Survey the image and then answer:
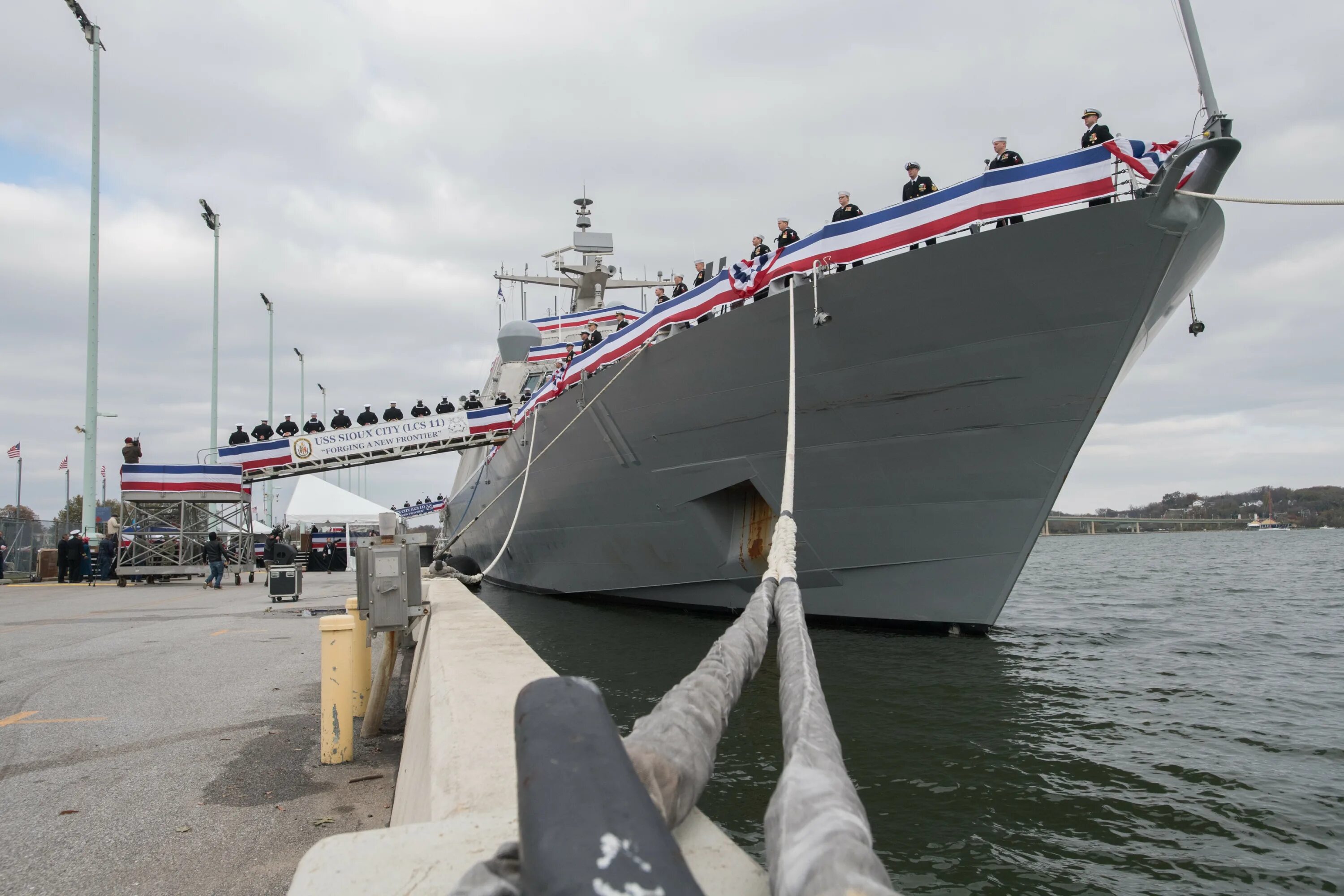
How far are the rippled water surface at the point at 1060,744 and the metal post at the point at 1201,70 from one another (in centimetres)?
461

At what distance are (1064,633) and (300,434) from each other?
15401 millimetres

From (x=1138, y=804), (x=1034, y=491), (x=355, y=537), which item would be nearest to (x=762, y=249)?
(x=1034, y=491)

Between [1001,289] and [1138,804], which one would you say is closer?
[1138,804]

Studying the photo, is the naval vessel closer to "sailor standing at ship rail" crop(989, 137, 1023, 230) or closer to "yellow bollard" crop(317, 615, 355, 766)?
"sailor standing at ship rail" crop(989, 137, 1023, 230)

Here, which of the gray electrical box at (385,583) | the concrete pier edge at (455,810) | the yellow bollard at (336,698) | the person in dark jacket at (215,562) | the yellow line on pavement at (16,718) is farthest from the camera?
the person in dark jacket at (215,562)

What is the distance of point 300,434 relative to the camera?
689 inches

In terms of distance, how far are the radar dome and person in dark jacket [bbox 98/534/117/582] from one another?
405 inches

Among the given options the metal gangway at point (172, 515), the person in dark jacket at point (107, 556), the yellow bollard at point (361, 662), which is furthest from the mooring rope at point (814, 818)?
the person in dark jacket at point (107, 556)

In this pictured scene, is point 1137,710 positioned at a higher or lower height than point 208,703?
lower

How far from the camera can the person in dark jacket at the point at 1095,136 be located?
6984 mm

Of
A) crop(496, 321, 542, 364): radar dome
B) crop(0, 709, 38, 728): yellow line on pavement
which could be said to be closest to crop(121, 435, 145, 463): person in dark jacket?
crop(496, 321, 542, 364): radar dome

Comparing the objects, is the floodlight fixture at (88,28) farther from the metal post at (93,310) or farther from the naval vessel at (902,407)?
the naval vessel at (902,407)

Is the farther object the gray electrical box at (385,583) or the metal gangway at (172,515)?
the metal gangway at (172,515)

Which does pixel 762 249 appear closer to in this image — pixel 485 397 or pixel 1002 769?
pixel 1002 769
